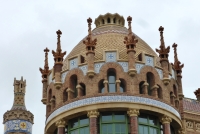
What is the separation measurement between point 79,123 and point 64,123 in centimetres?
100

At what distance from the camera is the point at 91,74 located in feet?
118

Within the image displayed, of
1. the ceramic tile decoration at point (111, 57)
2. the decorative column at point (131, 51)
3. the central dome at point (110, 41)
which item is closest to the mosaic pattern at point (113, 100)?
the decorative column at point (131, 51)

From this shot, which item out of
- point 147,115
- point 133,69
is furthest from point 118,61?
point 147,115

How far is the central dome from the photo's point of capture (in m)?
37.6

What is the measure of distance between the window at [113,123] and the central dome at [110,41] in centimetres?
371

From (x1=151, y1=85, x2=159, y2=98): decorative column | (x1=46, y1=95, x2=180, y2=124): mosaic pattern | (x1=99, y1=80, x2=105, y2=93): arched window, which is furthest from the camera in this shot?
(x1=151, y1=85, x2=159, y2=98): decorative column

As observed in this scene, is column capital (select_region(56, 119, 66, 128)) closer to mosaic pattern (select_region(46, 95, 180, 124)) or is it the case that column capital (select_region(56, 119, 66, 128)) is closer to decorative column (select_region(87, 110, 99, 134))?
mosaic pattern (select_region(46, 95, 180, 124))

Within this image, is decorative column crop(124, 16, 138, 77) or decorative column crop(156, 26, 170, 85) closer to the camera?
decorative column crop(124, 16, 138, 77)

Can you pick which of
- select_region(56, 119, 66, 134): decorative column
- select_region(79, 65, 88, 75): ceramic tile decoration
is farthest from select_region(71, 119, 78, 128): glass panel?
select_region(79, 65, 88, 75): ceramic tile decoration

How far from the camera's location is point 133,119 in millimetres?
34719

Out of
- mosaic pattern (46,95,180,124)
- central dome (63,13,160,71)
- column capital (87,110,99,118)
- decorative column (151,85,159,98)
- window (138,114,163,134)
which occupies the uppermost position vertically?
central dome (63,13,160,71)

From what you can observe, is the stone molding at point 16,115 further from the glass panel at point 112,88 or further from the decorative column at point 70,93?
the glass panel at point 112,88

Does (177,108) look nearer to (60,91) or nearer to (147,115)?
(147,115)

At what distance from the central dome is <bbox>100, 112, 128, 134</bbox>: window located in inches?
146
